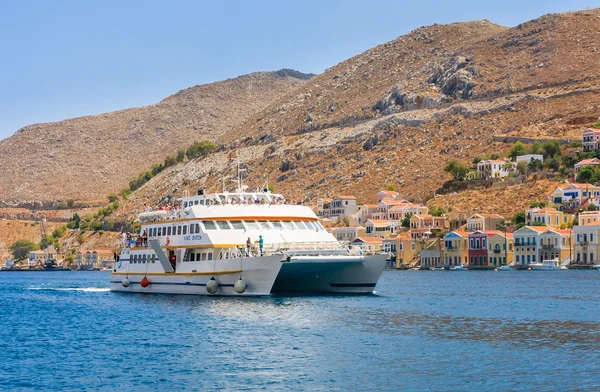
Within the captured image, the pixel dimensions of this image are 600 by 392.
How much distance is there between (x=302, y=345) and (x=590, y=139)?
126736mm

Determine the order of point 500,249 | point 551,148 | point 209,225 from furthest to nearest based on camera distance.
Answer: point 551,148, point 500,249, point 209,225

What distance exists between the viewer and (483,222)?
141m

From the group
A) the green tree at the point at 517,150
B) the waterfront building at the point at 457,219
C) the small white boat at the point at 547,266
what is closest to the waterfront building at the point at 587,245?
the small white boat at the point at 547,266

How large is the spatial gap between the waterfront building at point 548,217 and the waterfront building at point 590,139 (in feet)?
66.7

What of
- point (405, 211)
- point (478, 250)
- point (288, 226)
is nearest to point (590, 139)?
point (405, 211)

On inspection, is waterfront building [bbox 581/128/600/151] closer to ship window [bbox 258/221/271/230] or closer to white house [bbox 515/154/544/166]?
white house [bbox 515/154/544/166]

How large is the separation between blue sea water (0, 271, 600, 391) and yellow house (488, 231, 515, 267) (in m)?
77.5

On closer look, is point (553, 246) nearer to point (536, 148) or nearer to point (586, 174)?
point (586, 174)

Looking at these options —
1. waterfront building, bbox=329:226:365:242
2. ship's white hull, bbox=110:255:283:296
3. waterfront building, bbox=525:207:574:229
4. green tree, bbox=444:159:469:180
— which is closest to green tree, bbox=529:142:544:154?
green tree, bbox=444:159:469:180

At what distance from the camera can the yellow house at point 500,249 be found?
135375 millimetres

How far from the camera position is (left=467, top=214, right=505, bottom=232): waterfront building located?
463 ft

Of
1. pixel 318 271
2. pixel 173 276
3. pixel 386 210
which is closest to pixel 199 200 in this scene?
pixel 173 276

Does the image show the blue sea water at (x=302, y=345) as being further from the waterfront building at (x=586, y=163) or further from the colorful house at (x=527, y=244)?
the waterfront building at (x=586, y=163)

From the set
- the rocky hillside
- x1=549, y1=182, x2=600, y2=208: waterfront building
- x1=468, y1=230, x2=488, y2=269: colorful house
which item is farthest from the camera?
the rocky hillside
